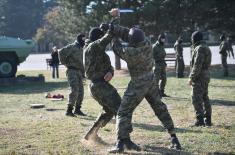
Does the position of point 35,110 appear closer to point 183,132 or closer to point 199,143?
point 183,132

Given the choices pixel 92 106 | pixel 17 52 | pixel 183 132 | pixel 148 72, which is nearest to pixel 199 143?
pixel 183 132

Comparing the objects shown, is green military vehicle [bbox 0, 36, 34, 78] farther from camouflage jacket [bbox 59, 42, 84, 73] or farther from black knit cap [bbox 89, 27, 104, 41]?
black knit cap [bbox 89, 27, 104, 41]

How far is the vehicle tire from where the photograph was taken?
835 inches

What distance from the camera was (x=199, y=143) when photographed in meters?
8.33

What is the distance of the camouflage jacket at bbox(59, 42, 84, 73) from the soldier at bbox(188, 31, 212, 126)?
3.00 meters

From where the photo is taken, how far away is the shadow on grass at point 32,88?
18453 millimetres

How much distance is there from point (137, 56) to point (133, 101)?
2.40ft

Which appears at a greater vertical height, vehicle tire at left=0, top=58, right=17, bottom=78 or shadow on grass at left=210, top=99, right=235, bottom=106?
vehicle tire at left=0, top=58, right=17, bottom=78

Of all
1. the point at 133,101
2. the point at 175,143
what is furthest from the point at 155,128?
the point at 133,101

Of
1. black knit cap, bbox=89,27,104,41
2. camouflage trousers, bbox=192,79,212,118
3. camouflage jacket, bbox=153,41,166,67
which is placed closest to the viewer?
black knit cap, bbox=89,27,104,41

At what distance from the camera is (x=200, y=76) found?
963 centimetres

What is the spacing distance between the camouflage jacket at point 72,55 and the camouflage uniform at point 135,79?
3.87 m

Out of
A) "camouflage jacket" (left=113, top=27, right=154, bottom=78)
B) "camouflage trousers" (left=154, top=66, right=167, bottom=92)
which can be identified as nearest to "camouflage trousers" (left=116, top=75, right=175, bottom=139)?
"camouflage jacket" (left=113, top=27, right=154, bottom=78)

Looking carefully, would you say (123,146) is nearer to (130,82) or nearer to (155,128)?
(130,82)
